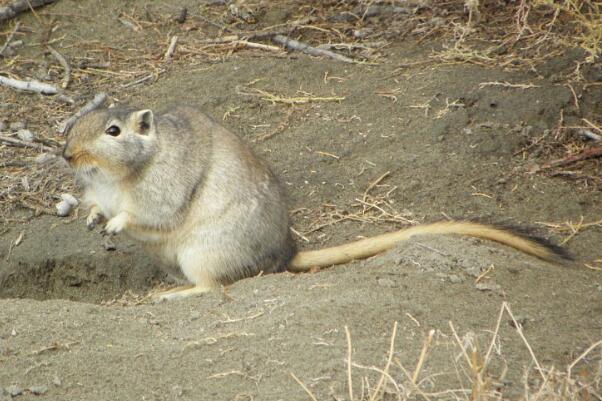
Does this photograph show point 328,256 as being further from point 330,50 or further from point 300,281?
point 330,50

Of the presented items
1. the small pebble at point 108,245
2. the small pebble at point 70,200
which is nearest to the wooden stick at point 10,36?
the small pebble at point 70,200

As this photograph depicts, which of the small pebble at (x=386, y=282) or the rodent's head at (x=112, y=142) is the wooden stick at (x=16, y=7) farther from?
the small pebble at (x=386, y=282)

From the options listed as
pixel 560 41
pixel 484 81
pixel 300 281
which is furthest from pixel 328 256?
pixel 560 41

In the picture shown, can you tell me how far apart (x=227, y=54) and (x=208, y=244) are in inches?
114

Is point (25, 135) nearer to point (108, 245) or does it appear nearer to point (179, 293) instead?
point (108, 245)

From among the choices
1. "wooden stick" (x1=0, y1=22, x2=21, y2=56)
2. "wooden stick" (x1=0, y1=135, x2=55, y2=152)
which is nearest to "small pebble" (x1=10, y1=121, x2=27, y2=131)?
"wooden stick" (x1=0, y1=135, x2=55, y2=152)

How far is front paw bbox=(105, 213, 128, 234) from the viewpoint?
18.7ft

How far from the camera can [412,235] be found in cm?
566

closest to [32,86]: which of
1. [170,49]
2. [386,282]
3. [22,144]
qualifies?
[22,144]

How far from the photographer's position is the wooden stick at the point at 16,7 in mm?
8781

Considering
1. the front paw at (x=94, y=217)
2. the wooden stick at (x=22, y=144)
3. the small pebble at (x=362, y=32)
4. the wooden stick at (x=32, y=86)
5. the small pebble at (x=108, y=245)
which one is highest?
the small pebble at (x=362, y=32)

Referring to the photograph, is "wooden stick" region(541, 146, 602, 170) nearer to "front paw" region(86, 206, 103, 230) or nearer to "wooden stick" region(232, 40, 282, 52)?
"wooden stick" region(232, 40, 282, 52)

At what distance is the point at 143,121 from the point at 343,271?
1.46m

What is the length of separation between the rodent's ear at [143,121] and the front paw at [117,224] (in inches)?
20.5
